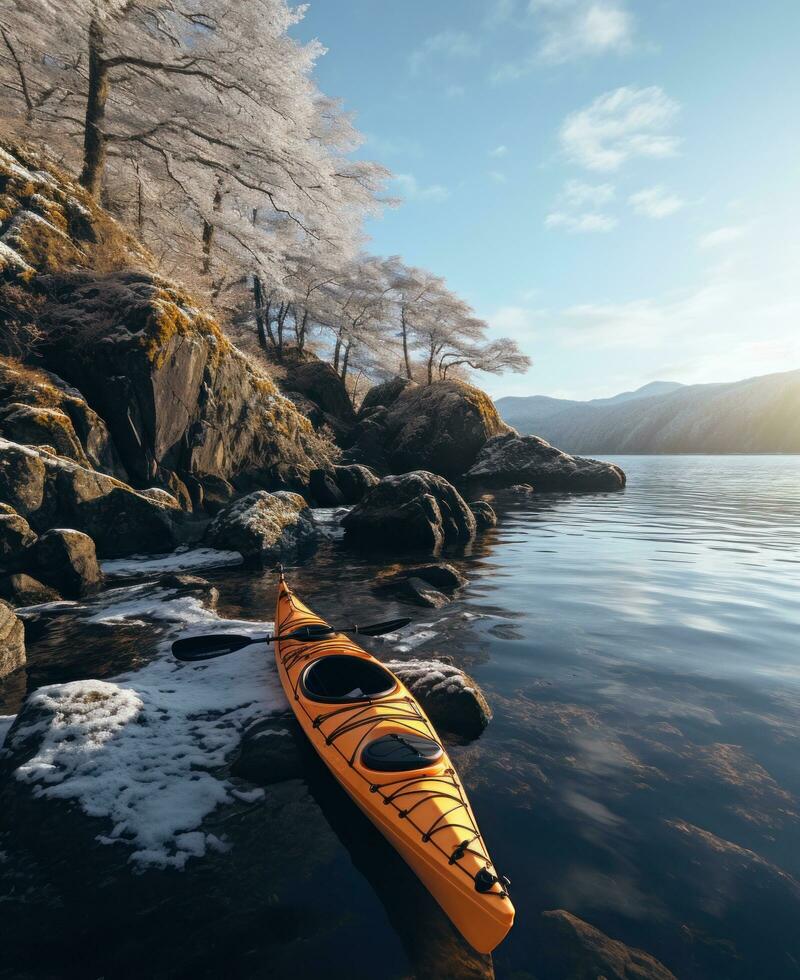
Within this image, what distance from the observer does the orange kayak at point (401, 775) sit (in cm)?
271

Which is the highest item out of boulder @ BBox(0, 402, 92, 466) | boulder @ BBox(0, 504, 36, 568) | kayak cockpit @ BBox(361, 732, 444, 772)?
boulder @ BBox(0, 402, 92, 466)

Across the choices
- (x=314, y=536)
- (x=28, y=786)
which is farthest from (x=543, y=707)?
(x=314, y=536)

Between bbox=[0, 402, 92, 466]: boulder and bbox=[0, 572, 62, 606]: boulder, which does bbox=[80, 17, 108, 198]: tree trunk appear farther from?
bbox=[0, 572, 62, 606]: boulder

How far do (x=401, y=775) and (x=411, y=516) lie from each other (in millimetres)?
10588

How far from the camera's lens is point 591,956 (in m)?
2.79

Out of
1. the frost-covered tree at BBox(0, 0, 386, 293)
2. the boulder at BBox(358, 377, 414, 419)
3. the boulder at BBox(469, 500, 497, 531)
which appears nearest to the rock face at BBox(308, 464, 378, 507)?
the boulder at BBox(469, 500, 497, 531)

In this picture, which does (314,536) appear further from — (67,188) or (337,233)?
(67,188)

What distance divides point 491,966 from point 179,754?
304 cm

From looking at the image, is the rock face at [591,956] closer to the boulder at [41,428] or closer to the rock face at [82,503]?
the rock face at [82,503]

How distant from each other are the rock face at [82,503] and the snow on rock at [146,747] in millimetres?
5363

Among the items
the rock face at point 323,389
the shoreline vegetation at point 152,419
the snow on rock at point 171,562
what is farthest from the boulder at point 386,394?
the snow on rock at point 171,562

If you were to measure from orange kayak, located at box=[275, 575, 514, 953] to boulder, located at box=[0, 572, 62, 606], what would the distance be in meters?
5.25

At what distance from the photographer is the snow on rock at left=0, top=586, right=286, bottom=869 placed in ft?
12.1

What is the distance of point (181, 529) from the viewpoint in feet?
42.5
